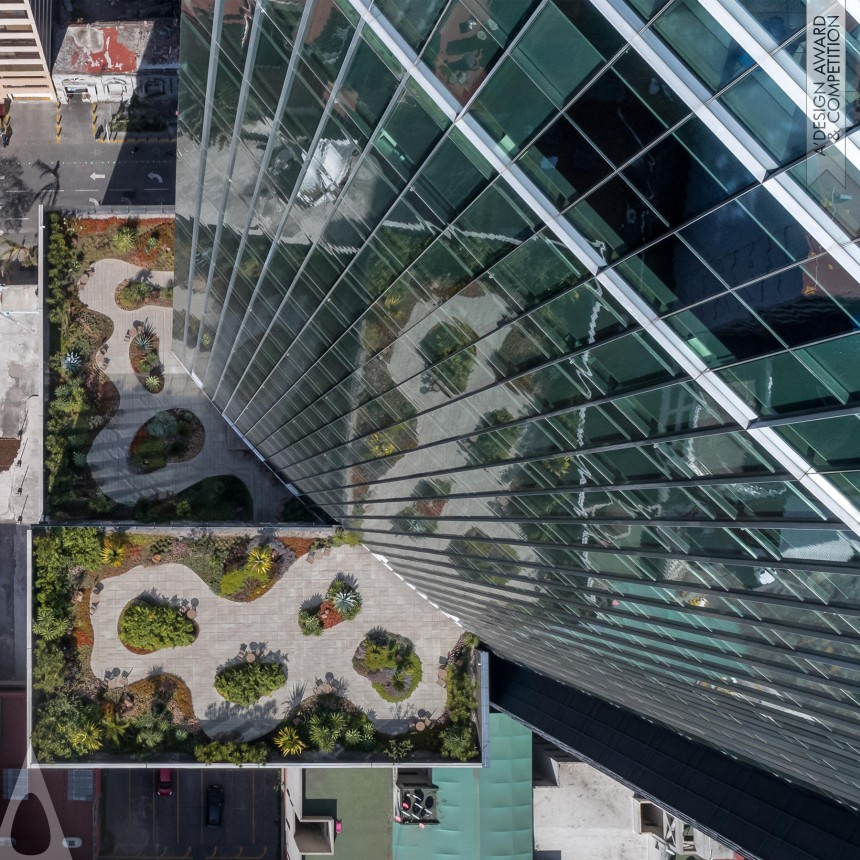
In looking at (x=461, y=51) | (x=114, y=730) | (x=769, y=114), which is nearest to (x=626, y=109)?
(x=769, y=114)

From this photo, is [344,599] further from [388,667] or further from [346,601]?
[388,667]

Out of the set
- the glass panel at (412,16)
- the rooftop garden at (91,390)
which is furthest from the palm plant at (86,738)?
the glass panel at (412,16)

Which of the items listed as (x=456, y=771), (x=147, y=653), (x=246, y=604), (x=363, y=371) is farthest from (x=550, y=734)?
(x=363, y=371)

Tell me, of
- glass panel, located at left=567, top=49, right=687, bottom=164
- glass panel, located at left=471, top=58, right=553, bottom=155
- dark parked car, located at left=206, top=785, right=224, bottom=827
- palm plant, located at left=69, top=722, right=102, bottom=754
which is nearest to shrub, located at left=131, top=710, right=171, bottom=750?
palm plant, located at left=69, top=722, right=102, bottom=754

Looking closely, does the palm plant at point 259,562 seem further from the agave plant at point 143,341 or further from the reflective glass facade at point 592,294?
the reflective glass facade at point 592,294

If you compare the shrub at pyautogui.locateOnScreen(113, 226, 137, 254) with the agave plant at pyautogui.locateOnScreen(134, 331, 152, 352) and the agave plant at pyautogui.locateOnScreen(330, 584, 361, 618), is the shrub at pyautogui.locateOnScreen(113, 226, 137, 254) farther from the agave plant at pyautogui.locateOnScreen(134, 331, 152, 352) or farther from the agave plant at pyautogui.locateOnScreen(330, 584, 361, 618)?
the agave plant at pyautogui.locateOnScreen(330, 584, 361, 618)

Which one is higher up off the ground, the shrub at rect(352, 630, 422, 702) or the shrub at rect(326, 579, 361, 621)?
the shrub at rect(326, 579, 361, 621)

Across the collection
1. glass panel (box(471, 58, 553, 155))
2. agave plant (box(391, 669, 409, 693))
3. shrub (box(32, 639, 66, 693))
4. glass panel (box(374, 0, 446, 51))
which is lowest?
agave plant (box(391, 669, 409, 693))

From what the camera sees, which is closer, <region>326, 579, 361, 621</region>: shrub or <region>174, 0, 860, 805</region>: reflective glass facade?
<region>174, 0, 860, 805</region>: reflective glass facade
